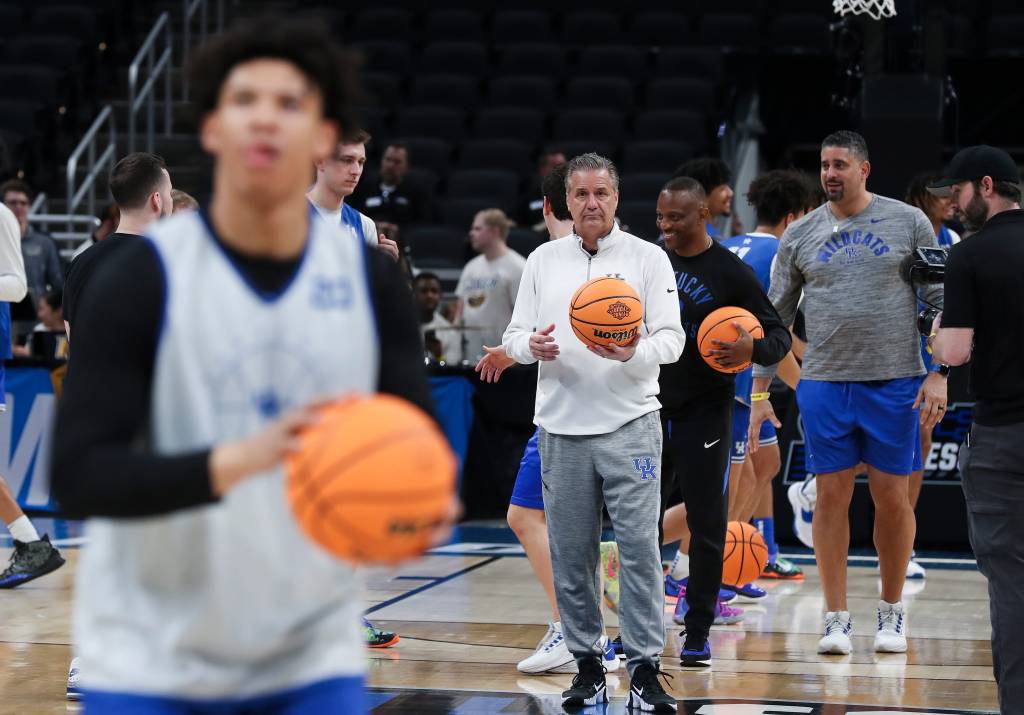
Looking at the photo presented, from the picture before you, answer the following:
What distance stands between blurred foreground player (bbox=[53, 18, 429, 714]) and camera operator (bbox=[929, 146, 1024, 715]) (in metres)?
2.86

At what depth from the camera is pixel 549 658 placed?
5.96 meters

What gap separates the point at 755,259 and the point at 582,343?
226 centimetres

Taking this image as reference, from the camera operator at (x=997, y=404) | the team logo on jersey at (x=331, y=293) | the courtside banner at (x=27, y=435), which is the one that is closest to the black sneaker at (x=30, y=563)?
the courtside banner at (x=27, y=435)

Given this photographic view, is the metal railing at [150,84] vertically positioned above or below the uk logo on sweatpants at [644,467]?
above

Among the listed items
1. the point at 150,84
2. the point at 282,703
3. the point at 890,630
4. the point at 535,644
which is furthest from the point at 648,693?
the point at 150,84

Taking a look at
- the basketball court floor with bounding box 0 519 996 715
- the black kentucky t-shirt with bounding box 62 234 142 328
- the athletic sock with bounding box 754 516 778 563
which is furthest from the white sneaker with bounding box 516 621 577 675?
the athletic sock with bounding box 754 516 778 563

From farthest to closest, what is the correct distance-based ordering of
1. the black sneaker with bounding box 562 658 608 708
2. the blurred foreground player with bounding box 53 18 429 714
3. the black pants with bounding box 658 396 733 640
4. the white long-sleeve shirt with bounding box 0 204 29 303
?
1. the white long-sleeve shirt with bounding box 0 204 29 303
2. the black pants with bounding box 658 396 733 640
3. the black sneaker with bounding box 562 658 608 708
4. the blurred foreground player with bounding box 53 18 429 714

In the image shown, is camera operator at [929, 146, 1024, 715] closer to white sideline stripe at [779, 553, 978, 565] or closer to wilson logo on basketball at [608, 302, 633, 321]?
wilson logo on basketball at [608, 302, 633, 321]

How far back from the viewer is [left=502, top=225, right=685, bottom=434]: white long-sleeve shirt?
17.7 feet

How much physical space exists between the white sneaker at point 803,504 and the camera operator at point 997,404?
3913 mm

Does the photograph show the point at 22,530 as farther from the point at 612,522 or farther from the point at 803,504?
the point at 803,504

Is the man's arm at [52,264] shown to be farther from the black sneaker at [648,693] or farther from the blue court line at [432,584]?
the black sneaker at [648,693]

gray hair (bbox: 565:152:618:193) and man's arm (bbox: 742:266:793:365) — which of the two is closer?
gray hair (bbox: 565:152:618:193)

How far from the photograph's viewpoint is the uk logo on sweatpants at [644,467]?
17.6 ft
